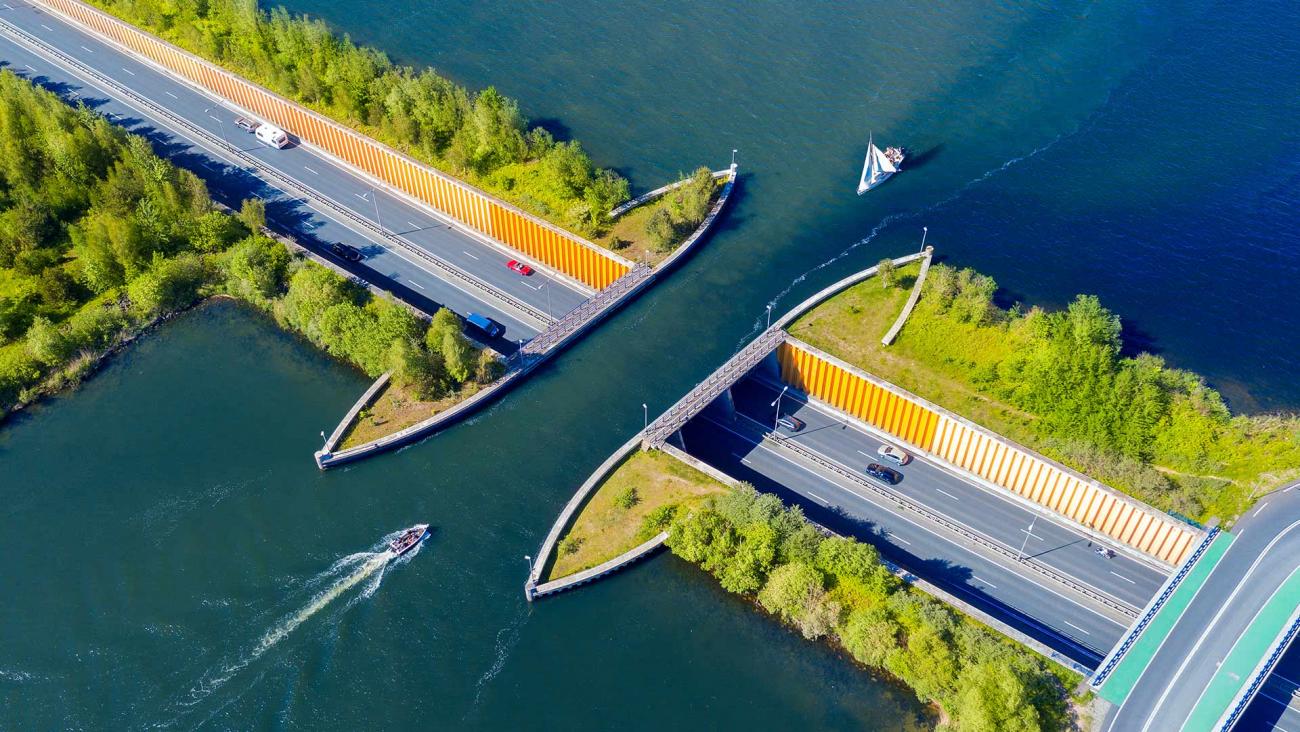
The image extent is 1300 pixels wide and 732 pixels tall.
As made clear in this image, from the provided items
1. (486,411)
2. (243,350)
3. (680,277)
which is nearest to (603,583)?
(486,411)

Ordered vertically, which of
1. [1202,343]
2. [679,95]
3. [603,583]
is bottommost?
[603,583]

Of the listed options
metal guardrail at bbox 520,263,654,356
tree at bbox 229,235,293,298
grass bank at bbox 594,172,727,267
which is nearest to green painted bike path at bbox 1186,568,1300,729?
metal guardrail at bbox 520,263,654,356

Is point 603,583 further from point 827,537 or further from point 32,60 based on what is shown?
point 32,60

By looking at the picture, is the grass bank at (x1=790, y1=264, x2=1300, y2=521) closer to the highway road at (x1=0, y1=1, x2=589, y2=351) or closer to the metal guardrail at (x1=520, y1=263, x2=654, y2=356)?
the metal guardrail at (x1=520, y1=263, x2=654, y2=356)

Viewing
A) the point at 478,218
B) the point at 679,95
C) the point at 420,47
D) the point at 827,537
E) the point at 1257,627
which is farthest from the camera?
the point at 420,47

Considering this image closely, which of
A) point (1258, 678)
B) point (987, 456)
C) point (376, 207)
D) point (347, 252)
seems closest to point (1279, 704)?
point (1258, 678)

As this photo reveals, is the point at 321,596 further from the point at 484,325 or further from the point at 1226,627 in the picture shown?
the point at 1226,627
